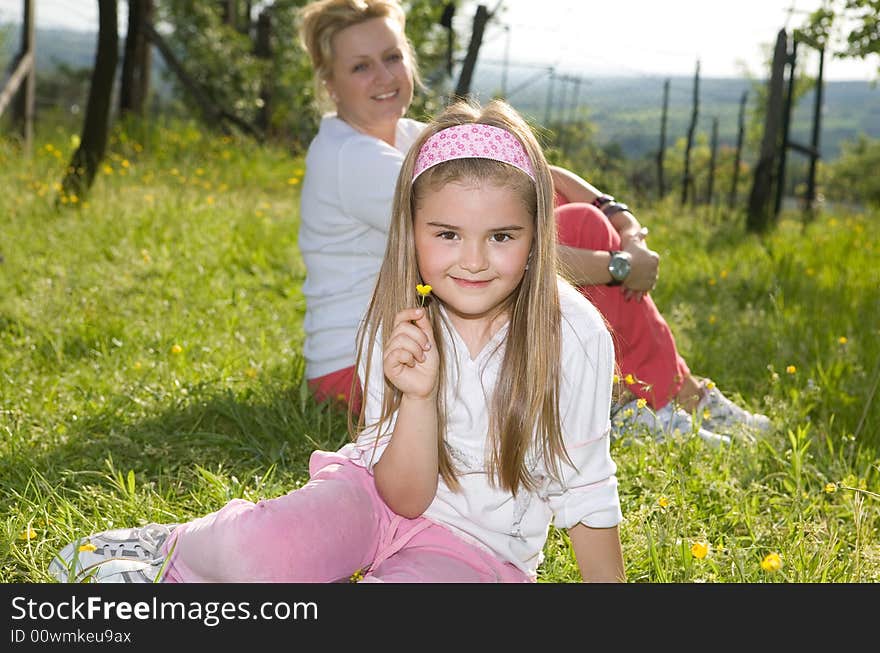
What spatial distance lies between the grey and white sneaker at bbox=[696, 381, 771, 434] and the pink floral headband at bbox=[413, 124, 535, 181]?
137 centimetres

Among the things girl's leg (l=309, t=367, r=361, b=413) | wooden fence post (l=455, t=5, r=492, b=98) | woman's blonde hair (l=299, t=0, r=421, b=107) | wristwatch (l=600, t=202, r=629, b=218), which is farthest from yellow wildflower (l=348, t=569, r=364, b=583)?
wooden fence post (l=455, t=5, r=492, b=98)

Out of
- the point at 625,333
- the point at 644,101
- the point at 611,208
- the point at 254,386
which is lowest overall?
the point at 254,386

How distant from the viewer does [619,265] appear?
272 centimetres

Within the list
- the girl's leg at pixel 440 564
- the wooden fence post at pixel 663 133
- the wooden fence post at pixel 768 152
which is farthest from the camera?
the wooden fence post at pixel 663 133

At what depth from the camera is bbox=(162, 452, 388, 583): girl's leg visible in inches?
70.8

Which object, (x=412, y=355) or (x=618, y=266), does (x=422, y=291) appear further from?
(x=618, y=266)

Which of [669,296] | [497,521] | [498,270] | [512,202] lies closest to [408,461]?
[497,521]

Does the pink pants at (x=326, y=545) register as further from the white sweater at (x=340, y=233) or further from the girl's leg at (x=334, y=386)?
the white sweater at (x=340, y=233)

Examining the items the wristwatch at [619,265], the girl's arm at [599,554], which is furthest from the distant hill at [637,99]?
the girl's arm at [599,554]

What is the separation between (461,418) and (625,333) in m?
1.17

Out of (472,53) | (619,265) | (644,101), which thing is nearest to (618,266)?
(619,265)

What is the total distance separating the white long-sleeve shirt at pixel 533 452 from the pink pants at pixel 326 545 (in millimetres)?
54

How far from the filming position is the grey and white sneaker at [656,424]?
2.60m
